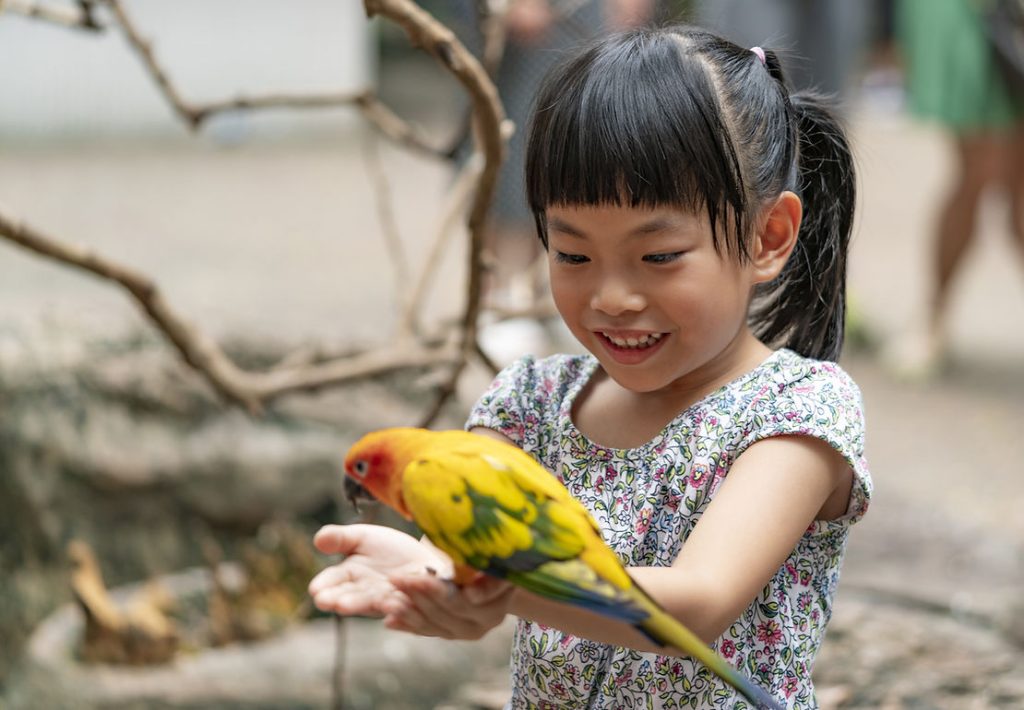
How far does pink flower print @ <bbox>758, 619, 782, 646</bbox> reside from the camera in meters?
1.30

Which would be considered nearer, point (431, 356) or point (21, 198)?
point (431, 356)

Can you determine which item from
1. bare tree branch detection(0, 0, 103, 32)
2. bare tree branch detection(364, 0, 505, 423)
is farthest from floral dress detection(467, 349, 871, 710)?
bare tree branch detection(0, 0, 103, 32)

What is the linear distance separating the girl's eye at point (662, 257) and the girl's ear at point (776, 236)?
0.11m

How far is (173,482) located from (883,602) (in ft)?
4.74

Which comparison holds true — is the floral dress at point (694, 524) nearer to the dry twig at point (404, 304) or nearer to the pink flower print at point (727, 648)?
the pink flower print at point (727, 648)

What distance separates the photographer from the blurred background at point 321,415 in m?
2.28

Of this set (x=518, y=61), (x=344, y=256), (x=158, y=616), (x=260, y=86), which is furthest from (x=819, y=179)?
(x=260, y=86)

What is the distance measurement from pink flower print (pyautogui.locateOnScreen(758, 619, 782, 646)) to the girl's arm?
0.11 m

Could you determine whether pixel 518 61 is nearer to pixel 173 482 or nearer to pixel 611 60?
pixel 173 482

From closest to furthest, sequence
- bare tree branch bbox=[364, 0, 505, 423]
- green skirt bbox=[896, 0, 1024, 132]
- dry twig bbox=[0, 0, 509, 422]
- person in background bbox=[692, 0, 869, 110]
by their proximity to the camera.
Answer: bare tree branch bbox=[364, 0, 505, 423]
dry twig bbox=[0, 0, 509, 422]
green skirt bbox=[896, 0, 1024, 132]
person in background bbox=[692, 0, 869, 110]

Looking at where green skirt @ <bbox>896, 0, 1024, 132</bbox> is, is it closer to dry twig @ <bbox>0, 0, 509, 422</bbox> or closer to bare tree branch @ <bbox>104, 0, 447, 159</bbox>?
dry twig @ <bbox>0, 0, 509, 422</bbox>

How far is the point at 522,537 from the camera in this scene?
101 centimetres

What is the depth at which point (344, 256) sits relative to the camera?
6.27 metres

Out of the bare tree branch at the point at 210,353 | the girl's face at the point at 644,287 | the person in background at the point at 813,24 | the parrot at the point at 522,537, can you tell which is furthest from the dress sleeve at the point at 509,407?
the person in background at the point at 813,24
